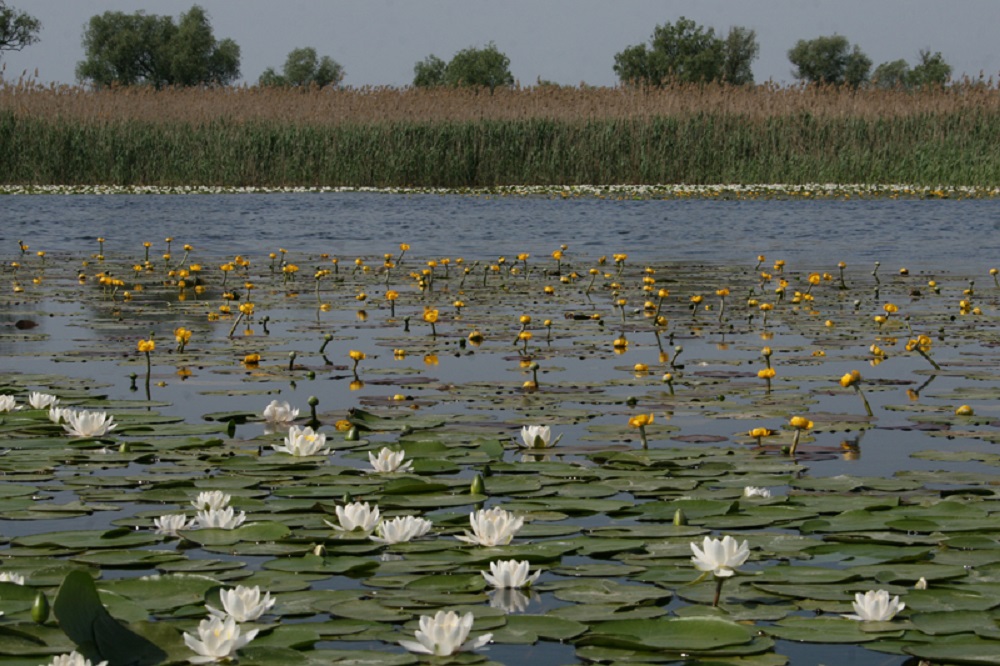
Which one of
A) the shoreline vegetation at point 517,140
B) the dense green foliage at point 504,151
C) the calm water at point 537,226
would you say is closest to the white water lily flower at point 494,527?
the calm water at point 537,226

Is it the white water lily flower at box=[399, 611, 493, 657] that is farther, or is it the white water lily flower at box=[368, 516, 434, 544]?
the white water lily flower at box=[368, 516, 434, 544]

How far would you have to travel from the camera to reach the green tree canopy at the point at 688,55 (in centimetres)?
8838

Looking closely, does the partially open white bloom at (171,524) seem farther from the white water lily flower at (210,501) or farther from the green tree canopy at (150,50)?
the green tree canopy at (150,50)

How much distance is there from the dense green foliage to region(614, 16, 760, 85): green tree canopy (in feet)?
201

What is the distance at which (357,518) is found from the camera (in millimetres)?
3221

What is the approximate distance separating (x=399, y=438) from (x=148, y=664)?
216cm

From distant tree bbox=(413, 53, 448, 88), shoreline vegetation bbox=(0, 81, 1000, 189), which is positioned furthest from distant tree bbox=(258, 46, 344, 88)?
shoreline vegetation bbox=(0, 81, 1000, 189)

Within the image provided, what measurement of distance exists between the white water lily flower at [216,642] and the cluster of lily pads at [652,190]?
21.0 metres

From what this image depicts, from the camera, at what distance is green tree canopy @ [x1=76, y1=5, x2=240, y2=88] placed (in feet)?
288

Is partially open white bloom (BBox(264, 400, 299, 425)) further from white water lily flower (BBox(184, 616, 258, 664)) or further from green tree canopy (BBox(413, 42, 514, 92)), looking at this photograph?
green tree canopy (BBox(413, 42, 514, 92))

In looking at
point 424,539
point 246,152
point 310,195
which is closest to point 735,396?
point 424,539

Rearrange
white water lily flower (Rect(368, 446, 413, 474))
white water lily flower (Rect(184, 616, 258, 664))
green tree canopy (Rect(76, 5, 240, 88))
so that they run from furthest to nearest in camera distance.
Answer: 1. green tree canopy (Rect(76, 5, 240, 88))
2. white water lily flower (Rect(368, 446, 413, 474))
3. white water lily flower (Rect(184, 616, 258, 664))

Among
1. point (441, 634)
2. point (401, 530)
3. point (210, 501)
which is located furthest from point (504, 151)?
point (441, 634)

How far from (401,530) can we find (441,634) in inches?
32.3
